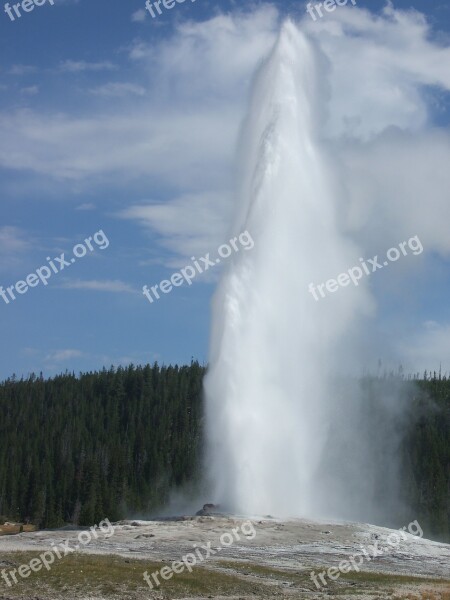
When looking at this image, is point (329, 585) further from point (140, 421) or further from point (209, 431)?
point (140, 421)

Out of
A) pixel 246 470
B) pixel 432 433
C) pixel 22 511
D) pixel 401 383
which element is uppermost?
pixel 401 383

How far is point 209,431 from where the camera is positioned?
152 ft

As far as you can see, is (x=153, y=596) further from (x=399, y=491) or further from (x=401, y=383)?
(x=401, y=383)

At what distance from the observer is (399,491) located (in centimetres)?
8950

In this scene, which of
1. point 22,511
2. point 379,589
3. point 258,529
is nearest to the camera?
point 379,589

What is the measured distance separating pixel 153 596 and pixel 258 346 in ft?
77.1

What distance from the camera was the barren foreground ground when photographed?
26.4 meters

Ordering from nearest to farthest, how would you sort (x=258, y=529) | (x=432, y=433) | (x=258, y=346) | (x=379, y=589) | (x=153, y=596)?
(x=153, y=596) < (x=379, y=589) < (x=258, y=529) < (x=258, y=346) < (x=432, y=433)

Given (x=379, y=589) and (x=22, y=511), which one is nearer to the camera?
(x=379, y=589)

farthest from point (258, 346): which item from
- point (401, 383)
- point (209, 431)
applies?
point (401, 383)

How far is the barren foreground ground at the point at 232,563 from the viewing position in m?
26.4

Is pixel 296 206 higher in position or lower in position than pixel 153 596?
higher

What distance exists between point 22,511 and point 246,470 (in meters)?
47.8

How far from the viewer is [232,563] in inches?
1282
